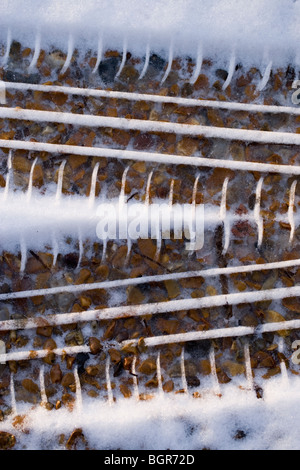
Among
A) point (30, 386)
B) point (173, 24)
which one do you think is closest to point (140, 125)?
point (173, 24)

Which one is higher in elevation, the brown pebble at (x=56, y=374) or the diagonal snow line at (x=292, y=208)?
the diagonal snow line at (x=292, y=208)

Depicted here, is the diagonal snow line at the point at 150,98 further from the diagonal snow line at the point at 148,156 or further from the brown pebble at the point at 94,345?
the brown pebble at the point at 94,345

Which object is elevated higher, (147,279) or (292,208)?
(292,208)

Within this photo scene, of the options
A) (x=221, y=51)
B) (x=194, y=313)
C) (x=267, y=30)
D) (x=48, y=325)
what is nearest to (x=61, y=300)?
(x=48, y=325)

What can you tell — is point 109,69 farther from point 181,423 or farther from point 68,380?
point 181,423

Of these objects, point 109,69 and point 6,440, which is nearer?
point 6,440

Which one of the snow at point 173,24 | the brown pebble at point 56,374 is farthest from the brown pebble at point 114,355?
the snow at point 173,24
